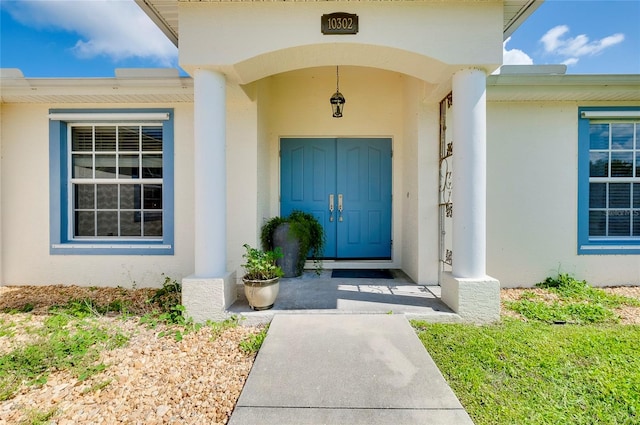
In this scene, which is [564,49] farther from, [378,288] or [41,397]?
[41,397]

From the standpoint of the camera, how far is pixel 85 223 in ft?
16.5

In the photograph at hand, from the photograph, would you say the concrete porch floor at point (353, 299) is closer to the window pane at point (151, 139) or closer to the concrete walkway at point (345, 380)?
the concrete walkway at point (345, 380)

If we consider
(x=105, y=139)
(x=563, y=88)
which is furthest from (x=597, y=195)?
(x=105, y=139)

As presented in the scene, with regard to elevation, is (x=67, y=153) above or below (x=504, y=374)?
above

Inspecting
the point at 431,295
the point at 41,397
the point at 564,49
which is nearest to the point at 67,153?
the point at 41,397

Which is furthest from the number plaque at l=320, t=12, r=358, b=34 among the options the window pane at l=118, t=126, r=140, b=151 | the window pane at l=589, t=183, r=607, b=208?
the window pane at l=589, t=183, r=607, b=208

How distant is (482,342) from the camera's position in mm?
2836

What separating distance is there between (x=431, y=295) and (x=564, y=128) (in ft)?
10.8

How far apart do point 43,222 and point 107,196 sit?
0.98 m

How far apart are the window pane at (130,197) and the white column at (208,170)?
2.26 m

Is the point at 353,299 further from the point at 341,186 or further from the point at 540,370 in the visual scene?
the point at 341,186

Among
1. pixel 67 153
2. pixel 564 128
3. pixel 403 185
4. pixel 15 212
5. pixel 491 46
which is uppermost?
pixel 491 46

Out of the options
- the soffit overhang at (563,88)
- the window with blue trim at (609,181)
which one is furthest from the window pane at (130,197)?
the window with blue trim at (609,181)

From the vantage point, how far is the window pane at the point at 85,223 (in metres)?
5.02
